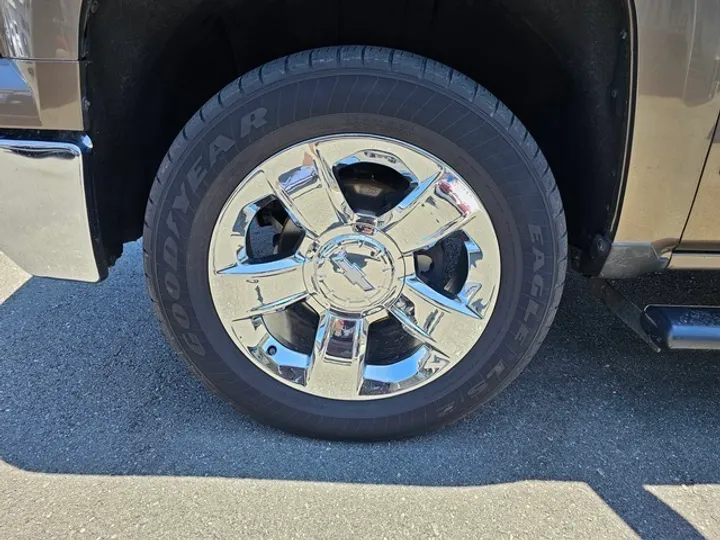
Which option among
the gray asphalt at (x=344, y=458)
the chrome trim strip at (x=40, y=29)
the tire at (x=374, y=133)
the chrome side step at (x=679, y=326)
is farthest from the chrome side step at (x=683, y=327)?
the chrome trim strip at (x=40, y=29)

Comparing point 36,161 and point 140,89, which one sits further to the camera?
point 140,89

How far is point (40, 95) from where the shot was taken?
1.44 m

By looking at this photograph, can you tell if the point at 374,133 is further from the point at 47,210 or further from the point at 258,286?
the point at 47,210

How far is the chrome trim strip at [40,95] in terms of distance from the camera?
1.41 meters

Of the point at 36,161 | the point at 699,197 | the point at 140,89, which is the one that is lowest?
the point at 36,161

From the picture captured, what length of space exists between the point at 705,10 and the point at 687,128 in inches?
10.4

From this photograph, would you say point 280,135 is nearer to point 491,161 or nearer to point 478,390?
point 491,161

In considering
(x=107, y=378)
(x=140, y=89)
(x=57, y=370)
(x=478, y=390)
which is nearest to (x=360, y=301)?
(x=478, y=390)

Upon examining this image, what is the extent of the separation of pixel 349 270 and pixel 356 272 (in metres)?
0.02

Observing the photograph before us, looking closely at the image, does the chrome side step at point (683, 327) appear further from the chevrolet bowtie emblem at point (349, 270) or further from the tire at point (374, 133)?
the chevrolet bowtie emblem at point (349, 270)

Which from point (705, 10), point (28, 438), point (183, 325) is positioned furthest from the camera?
point (28, 438)

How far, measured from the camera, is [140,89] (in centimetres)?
165

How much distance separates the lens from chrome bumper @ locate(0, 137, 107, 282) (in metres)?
1.47

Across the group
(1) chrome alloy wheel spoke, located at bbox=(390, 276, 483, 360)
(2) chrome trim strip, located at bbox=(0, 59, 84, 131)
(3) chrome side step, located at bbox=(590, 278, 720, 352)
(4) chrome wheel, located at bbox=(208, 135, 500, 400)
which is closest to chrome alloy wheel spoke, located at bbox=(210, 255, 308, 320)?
(4) chrome wheel, located at bbox=(208, 135, 500, 400)
